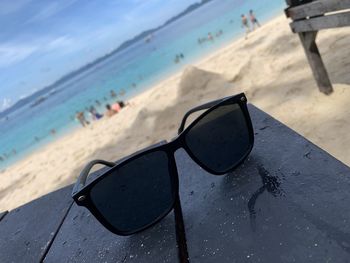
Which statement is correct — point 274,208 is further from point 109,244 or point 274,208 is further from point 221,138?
point 109,244

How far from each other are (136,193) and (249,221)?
36 centimetres

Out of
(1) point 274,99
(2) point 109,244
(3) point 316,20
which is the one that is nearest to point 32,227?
(2) point 109,244

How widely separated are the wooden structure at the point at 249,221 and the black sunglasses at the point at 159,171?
39mm

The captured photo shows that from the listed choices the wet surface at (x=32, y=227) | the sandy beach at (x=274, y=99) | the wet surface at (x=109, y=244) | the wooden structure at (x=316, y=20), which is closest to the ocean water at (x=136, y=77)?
the sandy beach at (x=274, y=99)

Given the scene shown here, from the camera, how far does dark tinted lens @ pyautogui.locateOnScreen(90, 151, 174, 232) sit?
3.32 ft

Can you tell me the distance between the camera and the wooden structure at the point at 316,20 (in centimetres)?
316

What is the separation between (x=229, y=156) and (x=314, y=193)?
0.31 meters

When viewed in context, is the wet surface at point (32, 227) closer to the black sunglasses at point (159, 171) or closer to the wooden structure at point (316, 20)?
the black sunglasses at point (159, 171)

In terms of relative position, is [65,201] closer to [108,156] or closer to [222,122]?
[222,122]

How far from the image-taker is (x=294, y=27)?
396 centimetres

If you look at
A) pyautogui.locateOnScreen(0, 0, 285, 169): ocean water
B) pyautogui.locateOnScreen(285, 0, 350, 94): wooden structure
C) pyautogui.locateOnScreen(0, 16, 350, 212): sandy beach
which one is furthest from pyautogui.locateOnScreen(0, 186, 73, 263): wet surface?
pyautogui.locateOnScreen(0, 0, 285, 169): ocean water

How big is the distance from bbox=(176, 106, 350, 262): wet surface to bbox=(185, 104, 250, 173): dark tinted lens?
0.14 ft

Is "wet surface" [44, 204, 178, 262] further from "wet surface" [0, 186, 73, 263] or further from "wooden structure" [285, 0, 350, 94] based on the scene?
"wooden structure" [285, 0, 350, 94]

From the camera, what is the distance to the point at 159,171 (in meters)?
1.07
